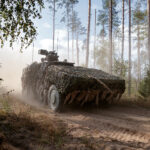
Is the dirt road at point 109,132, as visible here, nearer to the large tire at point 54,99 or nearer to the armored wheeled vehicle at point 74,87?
the large tire at point 54,99

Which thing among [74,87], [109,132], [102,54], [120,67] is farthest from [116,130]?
[102,54]

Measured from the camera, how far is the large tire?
8.00 meters

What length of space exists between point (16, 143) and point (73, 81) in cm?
407

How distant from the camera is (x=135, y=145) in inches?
169

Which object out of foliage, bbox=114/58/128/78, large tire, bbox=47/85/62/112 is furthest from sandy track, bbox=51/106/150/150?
foliage, bbox=114/58/128/78

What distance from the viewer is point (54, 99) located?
8.30 m

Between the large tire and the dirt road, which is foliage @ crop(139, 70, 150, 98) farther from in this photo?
the large tire

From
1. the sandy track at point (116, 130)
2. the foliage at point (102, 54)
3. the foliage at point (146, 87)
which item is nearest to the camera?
the sandy track at point (116, 130)

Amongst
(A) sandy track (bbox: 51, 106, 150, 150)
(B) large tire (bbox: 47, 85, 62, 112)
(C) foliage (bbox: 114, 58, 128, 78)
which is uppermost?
(C) foliage (bbox: 114, 58, 128, 78)

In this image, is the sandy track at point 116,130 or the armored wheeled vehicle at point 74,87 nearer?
the sandy track at point 116,130

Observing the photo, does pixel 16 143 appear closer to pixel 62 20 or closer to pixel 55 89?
pixel 55 89

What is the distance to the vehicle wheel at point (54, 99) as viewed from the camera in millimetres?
8030

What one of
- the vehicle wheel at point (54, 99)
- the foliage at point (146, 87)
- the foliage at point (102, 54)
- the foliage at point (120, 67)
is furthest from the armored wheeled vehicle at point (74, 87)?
the foliage at point (102, 54)

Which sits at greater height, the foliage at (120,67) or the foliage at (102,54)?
the foliage at (102,54)
